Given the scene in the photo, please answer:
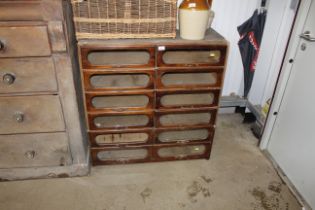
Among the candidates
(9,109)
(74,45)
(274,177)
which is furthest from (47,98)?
(274,177)

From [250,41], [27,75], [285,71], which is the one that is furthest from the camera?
[250,41]

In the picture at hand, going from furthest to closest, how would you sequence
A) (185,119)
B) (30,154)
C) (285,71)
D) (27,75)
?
1. (185,119)
2. (285,71)
3. (30,154)
4. (27,75)

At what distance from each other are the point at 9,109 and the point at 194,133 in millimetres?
1182

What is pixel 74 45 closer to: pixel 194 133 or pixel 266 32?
pixel 194 133

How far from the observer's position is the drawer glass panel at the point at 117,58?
4.76 ft

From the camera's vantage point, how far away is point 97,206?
1.43 m

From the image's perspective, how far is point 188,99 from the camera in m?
1.63

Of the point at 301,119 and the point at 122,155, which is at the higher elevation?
the point at 301,119

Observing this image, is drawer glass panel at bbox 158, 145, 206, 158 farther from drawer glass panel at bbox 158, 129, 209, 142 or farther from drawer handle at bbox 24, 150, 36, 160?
drawer handle at bbox 24, 150, 36, 160

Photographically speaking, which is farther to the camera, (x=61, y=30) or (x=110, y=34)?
(x=110, y=34)

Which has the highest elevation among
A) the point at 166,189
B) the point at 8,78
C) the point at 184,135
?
the point at 8,78

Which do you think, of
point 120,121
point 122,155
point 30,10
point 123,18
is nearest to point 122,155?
point 122,155

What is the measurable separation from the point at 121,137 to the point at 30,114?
23.0 inches

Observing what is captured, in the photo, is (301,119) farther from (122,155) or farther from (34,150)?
(34,150)
